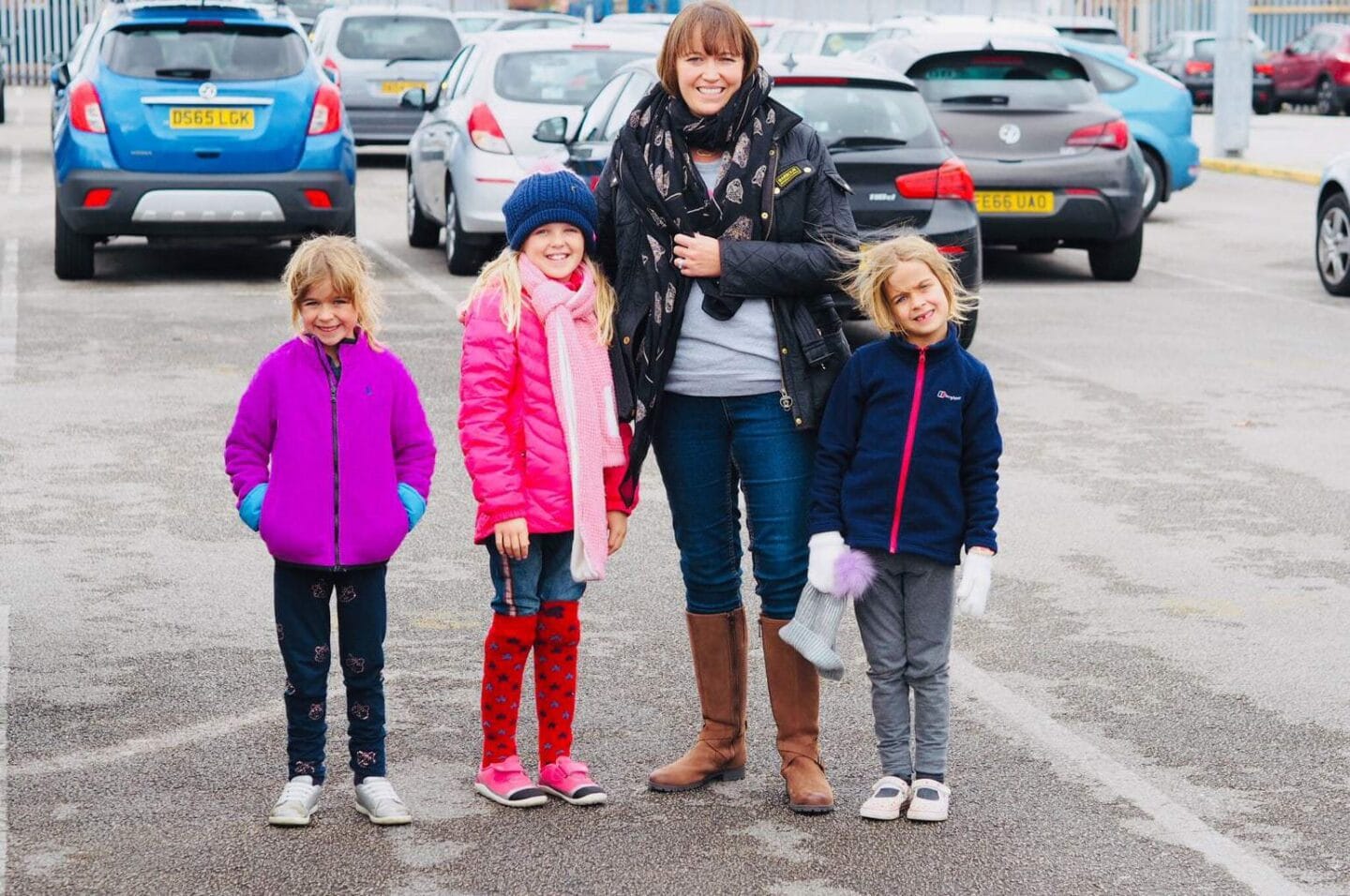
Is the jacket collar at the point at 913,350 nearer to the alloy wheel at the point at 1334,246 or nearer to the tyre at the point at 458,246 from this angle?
the tyre at the point at 458,246

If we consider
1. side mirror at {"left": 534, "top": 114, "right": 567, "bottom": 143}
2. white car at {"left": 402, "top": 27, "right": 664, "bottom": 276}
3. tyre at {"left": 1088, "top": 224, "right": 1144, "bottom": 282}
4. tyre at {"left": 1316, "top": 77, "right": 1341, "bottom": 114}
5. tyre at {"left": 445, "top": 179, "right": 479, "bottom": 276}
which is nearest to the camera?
side mirror at {"left": 534, "top": 114, "right": 567, "bottom": 143}

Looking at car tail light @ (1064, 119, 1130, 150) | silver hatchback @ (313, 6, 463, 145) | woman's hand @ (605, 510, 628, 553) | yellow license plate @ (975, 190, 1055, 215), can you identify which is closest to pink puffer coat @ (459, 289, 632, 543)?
woman's hand @ (605, 510, 628, 553)

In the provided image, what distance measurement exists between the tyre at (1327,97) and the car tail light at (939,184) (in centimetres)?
2959

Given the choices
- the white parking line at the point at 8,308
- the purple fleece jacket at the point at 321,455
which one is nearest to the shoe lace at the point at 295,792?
the purple fleece jacket at the point at 321,455

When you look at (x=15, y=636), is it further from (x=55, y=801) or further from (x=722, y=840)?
(x=722, y=840)

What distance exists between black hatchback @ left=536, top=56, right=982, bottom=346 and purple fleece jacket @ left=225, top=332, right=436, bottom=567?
21.3 ft

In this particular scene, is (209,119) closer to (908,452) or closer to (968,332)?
(968,332)

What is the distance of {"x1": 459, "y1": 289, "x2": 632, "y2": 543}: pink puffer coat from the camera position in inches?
173

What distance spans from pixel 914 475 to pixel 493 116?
9.78 metres

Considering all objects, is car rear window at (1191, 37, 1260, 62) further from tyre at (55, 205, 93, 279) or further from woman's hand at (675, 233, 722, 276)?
woman's hand at (675, 233, 722, 276)

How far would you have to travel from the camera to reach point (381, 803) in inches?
176

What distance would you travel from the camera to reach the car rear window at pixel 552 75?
14195 mm

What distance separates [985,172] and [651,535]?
7188 millimetres

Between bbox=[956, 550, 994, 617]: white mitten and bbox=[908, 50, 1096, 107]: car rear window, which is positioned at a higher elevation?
bbox=[908, 50, 1096, 107]: car rear window
